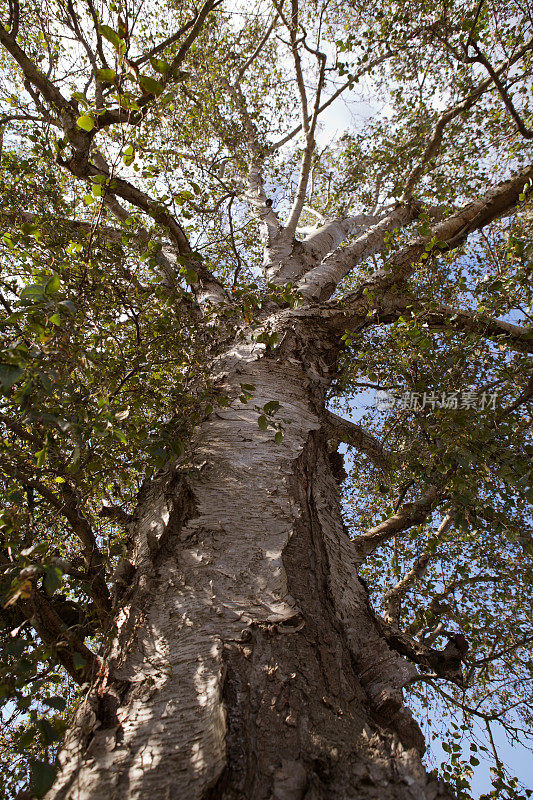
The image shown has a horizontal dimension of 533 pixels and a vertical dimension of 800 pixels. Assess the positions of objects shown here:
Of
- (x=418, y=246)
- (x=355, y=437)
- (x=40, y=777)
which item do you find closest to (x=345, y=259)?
(x=418, y=246)

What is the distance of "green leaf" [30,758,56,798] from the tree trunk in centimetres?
7

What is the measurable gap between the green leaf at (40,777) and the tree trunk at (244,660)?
67 mm

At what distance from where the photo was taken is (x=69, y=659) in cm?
179

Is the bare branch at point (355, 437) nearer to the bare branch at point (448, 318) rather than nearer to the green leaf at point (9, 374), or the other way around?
the bare branch at point (448, 318)

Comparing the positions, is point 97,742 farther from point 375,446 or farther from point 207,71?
point 207,71

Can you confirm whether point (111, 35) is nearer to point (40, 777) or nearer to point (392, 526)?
point (40, 777)

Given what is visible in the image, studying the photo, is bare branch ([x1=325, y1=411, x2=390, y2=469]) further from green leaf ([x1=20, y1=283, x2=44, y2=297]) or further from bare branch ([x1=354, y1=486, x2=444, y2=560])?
green leaf ([x1=20, y1=283, x2=44, y2=297])


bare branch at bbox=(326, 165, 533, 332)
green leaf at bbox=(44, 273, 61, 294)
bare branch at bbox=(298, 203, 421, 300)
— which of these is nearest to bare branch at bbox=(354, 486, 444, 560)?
bare branch at bbox=(326, 165, 533, 332)

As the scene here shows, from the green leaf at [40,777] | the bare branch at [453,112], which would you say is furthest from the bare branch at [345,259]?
the green leaf at [40,777]

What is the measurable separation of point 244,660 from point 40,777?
50 centimetres

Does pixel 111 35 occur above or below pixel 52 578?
above

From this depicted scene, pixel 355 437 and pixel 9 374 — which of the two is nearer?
pixel 9 374

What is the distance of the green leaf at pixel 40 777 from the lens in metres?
0.90

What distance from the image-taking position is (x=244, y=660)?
3.78ft
